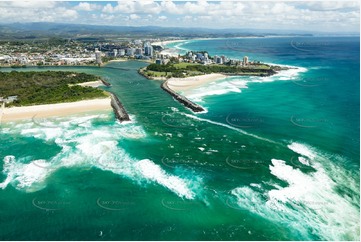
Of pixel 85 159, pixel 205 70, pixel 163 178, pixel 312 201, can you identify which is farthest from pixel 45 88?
pixel 312 201

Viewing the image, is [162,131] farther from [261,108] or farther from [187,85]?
[187,85]

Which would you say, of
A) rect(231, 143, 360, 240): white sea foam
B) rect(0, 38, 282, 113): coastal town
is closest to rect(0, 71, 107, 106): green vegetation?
rect(0, 38, 282, 113): coastal town

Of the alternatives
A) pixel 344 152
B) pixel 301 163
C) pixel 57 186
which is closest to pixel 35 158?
pixel 57 186

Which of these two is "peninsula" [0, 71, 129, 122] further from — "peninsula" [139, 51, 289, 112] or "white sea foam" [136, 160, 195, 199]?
"peninsula" [139, 51, 289, 112]

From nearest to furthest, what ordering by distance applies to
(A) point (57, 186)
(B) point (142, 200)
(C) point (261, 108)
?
(B) point (142, 200), (A) point (57, 186), (C) point (261, 108)

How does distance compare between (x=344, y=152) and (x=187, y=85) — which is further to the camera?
(x=187, y=85)

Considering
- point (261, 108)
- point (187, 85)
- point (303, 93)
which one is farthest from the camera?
point (187, 85)
